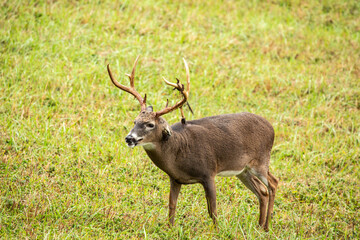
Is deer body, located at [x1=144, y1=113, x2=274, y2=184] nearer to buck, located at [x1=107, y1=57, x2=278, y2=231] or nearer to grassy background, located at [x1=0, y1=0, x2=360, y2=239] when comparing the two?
buck, located at [x1=107, y1=57, x2=278, y2=231]

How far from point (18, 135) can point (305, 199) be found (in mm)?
4424

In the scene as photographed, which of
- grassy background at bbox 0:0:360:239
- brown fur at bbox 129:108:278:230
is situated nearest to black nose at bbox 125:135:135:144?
brown fur at bbox 129:108:278:230

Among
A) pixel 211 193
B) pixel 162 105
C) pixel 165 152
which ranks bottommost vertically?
pixel 162 105

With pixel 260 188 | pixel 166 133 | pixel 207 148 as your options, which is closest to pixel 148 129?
pixel 166 133

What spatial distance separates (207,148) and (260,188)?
1188 millimetres

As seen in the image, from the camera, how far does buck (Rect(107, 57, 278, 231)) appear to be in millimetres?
5695

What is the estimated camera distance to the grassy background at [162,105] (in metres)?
6.22

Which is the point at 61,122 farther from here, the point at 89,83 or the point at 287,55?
the point at 287,55

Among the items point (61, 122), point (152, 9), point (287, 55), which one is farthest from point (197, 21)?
point (61, 122)

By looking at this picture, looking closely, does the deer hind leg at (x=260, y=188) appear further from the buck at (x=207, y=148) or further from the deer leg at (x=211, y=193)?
the deer leg at (x=211, y=193)

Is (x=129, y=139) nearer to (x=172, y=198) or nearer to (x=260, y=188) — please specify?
(x=172, y=198)

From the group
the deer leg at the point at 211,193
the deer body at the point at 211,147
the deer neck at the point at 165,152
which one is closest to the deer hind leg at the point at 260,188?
the deer body at the point at 211,147

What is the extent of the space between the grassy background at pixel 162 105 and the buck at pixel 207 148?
1.41 ft

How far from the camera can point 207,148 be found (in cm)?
611
